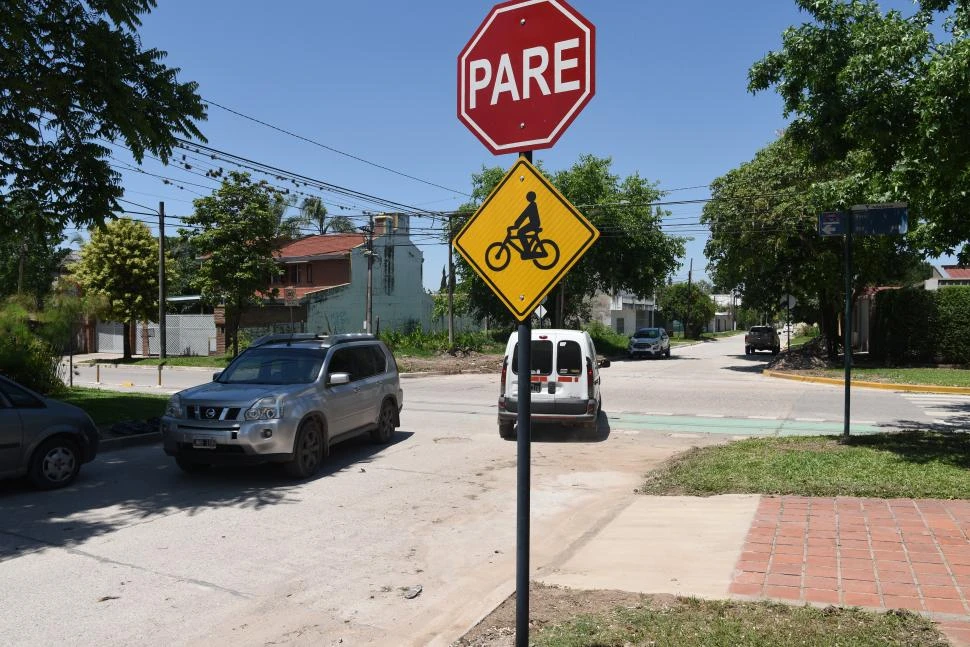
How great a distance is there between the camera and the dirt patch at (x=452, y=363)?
1115 inches

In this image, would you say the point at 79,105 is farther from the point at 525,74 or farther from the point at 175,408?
the point at 525,74

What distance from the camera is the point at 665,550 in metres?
5.81

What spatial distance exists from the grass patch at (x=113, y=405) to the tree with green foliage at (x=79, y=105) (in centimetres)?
384

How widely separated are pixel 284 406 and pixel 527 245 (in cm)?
585

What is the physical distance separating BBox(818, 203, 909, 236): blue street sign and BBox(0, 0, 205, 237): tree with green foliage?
9.32 metres

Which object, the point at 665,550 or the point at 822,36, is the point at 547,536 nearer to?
the point at 665,550

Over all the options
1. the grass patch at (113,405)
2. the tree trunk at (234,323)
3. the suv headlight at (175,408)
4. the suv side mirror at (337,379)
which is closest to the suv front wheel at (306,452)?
the suv side mirror at (337,379)

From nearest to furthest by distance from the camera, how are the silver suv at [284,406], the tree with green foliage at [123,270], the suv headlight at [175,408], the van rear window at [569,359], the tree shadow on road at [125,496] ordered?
the tree shadow on road at [125,496] → the silver suv at [284,406] → the suv headlight at [175,408] → the van rear window at [569,359] → the tree with green foliage at [123,270]

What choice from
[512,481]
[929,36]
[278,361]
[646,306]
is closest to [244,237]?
[278,361]

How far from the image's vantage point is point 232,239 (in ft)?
107

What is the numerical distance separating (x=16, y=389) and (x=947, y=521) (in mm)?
9523

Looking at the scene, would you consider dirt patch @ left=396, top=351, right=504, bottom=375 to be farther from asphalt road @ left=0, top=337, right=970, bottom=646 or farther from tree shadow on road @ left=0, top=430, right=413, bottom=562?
tree shadow on road @ left=0, top=430, right=413, bottom=562

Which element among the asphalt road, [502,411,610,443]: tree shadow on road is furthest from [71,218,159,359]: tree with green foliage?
[502,411,610,443]: tree shadow on road

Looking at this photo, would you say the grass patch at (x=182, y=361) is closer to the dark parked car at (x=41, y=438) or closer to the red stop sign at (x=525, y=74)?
the dark parked car at (x=41, y=438)
